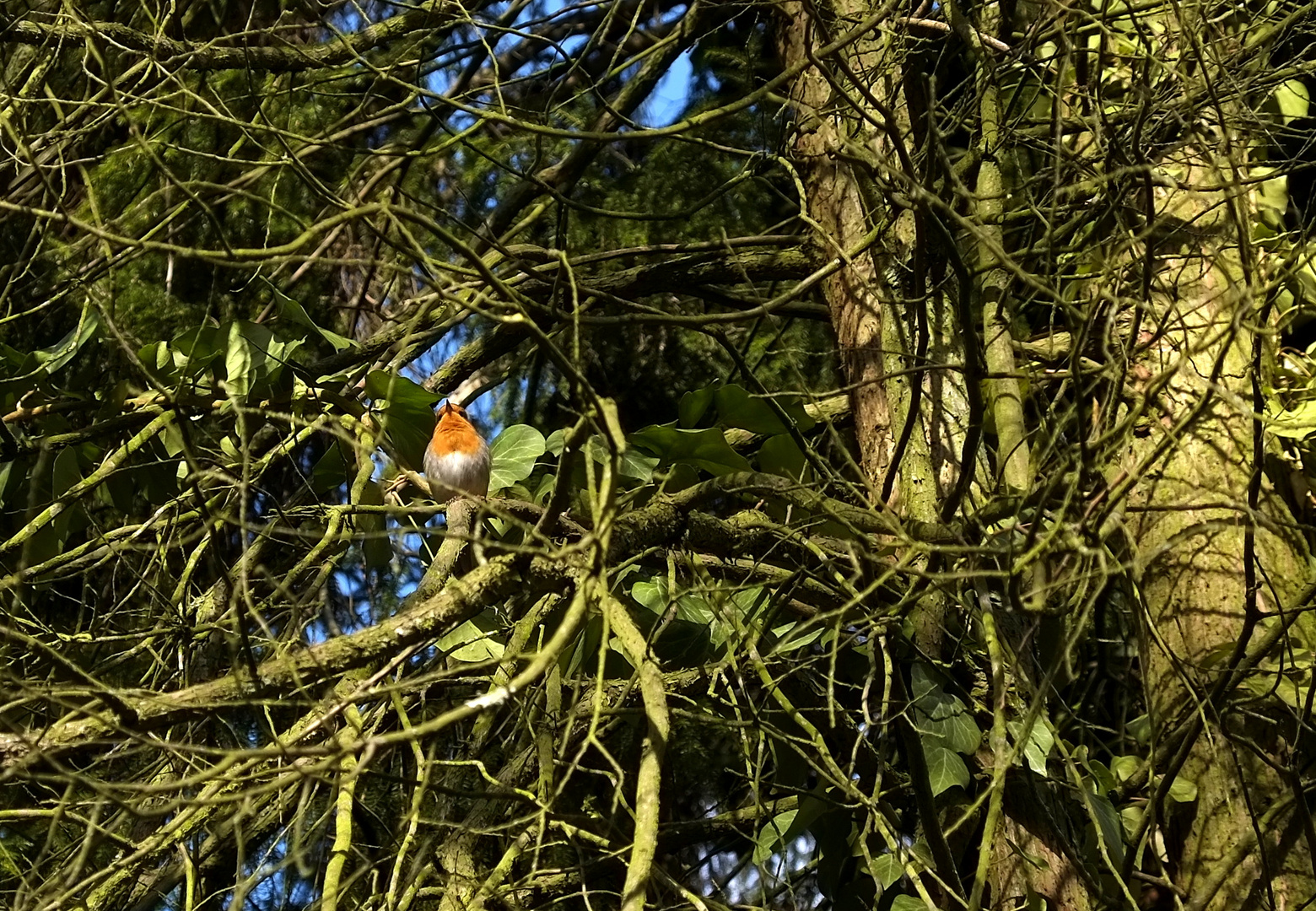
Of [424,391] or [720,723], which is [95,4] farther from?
[720,723]

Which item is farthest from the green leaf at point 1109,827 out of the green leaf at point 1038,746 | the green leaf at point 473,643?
the green leaf at point 473,643

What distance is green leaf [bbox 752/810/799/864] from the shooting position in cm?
241

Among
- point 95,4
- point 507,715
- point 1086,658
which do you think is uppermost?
point 95,4

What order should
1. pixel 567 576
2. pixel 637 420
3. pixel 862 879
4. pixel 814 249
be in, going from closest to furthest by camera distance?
pixel 567 576 < pixel 862 879 < pixel 814 249 < pixel 637 420

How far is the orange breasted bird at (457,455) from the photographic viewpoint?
3790 millimetres

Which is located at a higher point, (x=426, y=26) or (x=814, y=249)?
(x=426, y=26)

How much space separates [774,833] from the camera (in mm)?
2529

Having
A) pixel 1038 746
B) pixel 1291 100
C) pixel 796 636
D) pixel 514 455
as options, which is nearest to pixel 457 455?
pixel 514 455

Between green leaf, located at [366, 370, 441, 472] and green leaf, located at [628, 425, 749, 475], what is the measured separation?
1.55 ft

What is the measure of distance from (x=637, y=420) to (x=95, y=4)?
2.01 m

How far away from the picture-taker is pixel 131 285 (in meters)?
3.61

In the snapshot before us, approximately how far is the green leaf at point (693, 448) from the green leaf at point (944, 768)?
0.64 meters

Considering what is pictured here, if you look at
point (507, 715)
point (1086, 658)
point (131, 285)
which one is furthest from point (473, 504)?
point (1086, 658)

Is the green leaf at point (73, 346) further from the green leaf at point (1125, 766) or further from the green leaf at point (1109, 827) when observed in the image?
the green leaf at point (1125, 766)
